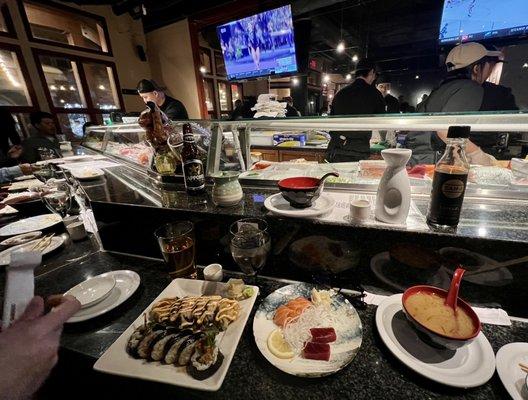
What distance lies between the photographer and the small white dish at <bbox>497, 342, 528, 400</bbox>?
0.68 meters

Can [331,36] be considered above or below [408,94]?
above

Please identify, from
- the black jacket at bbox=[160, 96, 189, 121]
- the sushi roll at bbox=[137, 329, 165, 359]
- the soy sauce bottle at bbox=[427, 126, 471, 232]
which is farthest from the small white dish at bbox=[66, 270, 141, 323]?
the black jacket at bbox=[160, 96, 189, 121]

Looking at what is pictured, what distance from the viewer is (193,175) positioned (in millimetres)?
1470

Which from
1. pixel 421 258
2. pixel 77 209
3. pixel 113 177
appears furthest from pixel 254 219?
pixel 77 209

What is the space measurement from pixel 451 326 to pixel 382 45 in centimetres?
1213

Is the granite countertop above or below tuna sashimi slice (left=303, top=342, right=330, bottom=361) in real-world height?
below

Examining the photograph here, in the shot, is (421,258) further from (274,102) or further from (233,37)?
(233,37)

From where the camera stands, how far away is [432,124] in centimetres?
115

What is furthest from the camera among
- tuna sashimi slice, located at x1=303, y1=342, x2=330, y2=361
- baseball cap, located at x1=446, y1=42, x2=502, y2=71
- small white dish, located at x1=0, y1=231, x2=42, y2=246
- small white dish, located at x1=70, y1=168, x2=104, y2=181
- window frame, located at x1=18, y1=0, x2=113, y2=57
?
window frame, located at x1=18, y1=0, x2=113, y2=57

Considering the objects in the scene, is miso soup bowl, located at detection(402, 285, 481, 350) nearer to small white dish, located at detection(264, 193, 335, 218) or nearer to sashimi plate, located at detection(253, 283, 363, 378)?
sashimi plate, located at detection(253, 283, 363, 378)

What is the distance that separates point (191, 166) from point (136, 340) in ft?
2.99

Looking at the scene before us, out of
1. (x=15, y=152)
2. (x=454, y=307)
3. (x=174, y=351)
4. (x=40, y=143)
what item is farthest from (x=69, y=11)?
(x=454, y=307)

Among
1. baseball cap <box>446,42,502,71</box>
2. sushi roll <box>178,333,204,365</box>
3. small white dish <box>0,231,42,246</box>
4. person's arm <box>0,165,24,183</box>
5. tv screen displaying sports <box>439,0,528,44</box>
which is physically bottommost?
sushi roll <box>178,333,204,365</box>

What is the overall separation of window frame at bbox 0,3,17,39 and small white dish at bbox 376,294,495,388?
9.03m
